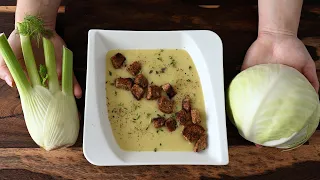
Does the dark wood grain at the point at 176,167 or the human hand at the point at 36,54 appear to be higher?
the human hand at the point at 36,54

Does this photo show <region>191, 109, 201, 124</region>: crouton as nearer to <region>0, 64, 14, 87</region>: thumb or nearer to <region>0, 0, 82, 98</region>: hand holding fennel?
<region>0, 0, 82, 98</region>: hand holding fennel

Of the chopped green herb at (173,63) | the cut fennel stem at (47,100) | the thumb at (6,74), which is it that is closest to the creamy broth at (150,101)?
the chopped green herb at (173,63)

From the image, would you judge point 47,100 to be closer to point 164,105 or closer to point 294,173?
point 164,105

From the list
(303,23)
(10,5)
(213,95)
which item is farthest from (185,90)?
(10,5)

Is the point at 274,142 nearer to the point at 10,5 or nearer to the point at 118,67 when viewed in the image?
the point at 118,67

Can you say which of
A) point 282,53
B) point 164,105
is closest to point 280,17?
A: point 282,53

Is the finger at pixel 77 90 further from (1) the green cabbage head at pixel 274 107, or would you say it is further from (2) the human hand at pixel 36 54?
(1) the green cabbage head at pixel 274 107
